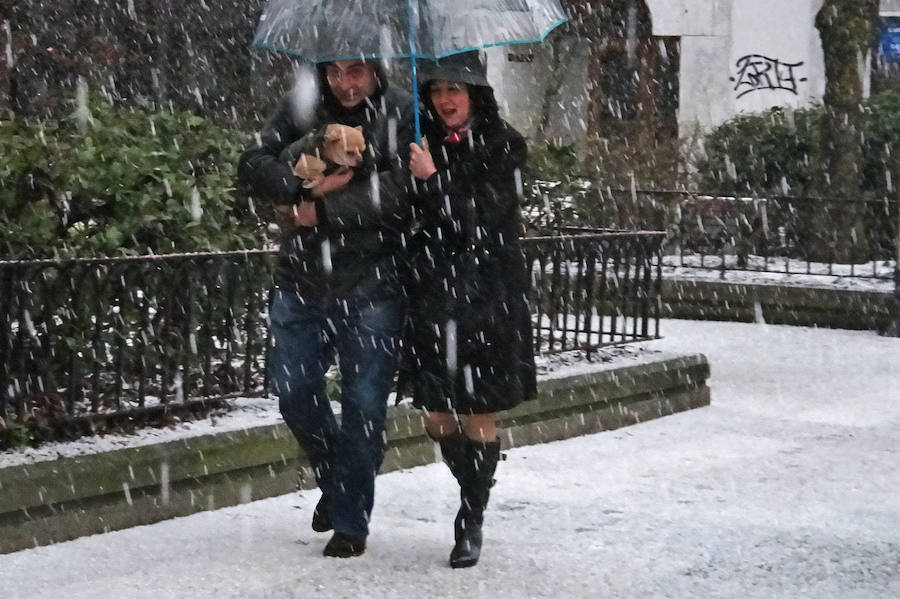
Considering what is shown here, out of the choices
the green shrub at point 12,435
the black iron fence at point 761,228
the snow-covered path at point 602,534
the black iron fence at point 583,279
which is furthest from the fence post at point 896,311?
the green shrub at point 12,435

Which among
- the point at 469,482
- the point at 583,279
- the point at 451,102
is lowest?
the point at 469,482

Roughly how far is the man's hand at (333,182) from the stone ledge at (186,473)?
4.66ft

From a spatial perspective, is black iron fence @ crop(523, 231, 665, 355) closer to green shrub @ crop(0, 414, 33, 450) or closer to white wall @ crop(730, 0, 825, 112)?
green shrub @ crop(0, 414, 33, 450)

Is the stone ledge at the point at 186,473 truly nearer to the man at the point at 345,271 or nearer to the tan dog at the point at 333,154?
the man at the point at 345,271

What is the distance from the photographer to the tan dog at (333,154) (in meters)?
5.90

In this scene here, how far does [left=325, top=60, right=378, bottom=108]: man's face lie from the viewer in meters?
6.05

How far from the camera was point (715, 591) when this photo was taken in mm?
5973

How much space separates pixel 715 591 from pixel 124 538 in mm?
2227

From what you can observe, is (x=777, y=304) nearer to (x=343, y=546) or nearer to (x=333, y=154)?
(x=343, y=546)

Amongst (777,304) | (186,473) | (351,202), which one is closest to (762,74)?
(777,304)

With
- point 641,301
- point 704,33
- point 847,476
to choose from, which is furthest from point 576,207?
point 704,33

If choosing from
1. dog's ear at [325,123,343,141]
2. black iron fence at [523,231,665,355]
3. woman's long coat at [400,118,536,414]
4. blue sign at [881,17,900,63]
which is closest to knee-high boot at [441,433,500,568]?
woman's long coat at [400,118,536,414]

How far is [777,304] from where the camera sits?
15281mm

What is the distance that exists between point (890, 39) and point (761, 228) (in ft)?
42.7
